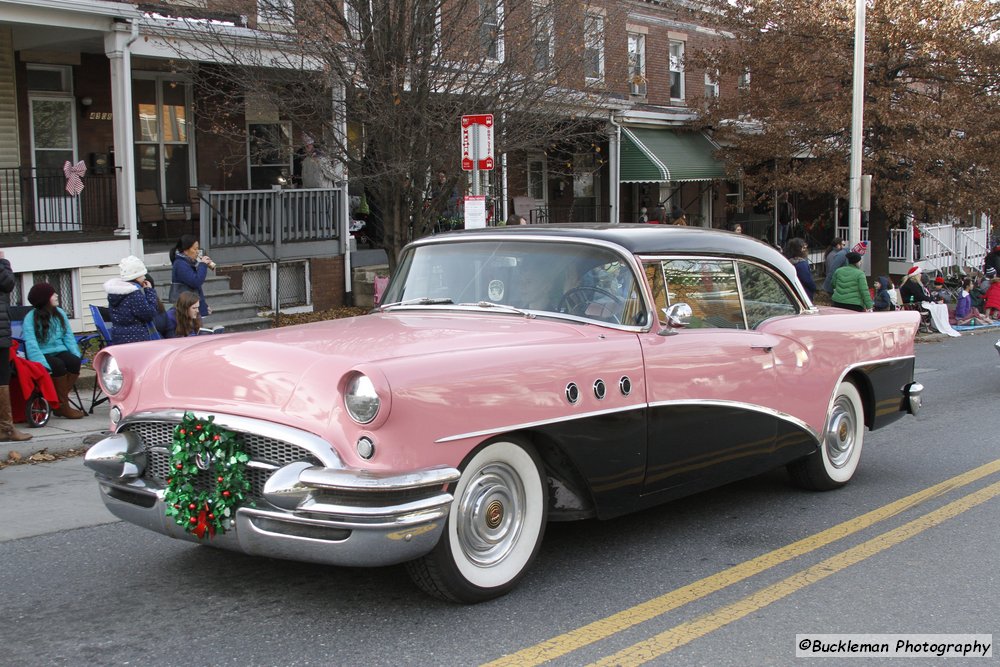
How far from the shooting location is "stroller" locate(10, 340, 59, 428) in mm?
9242

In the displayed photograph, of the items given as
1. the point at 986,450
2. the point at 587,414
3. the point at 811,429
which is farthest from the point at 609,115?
the point at 587,414

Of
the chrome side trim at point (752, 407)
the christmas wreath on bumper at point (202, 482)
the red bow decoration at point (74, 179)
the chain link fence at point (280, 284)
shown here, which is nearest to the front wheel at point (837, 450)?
the chrome side trim at point (752, 407)

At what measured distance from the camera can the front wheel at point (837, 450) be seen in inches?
265

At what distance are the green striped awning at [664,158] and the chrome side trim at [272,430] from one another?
65.6 feet

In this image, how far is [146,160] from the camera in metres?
17.5

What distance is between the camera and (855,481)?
7211mm

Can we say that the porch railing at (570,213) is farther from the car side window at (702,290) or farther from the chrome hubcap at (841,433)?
the car side window at (702,290)

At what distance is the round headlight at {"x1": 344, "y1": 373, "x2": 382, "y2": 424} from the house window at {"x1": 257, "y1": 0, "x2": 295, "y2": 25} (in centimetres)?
995

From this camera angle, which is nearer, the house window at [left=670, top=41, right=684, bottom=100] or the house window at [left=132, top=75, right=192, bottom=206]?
the house window at [left=132, top=75, right=192, bottom=206]

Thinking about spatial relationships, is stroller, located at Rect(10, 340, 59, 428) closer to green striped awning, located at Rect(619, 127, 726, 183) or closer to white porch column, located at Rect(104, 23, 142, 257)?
white porch column, located at Rect(104, 23, 142, 257)

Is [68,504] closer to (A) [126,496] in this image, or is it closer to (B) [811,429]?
(A) [126,496]

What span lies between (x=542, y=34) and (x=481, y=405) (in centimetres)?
1032

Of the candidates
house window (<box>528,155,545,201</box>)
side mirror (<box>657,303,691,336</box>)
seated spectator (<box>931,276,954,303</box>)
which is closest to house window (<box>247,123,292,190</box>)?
house window (<box>528,155,545,201</box>)

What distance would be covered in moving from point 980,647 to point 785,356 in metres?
2.32
